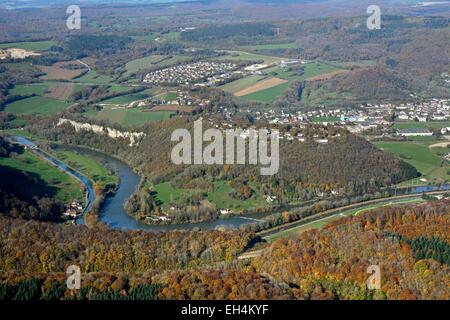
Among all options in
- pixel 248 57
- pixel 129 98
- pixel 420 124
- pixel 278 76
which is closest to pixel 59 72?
pixel 129 98

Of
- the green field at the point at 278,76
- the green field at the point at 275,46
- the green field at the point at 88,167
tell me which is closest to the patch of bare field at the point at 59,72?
the green field at the point at 278,76

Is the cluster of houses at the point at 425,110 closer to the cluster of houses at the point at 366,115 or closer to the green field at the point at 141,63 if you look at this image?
the cluster of houses at the point at 366,115

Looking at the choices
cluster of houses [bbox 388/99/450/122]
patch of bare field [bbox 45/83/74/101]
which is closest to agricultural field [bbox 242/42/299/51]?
cluster of houses [bbox 388/99/450/122]

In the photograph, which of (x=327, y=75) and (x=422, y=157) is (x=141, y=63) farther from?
(x=422, y=157)

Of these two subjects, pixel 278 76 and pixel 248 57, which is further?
pixel 248 57

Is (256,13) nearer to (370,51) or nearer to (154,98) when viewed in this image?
(370,51)
